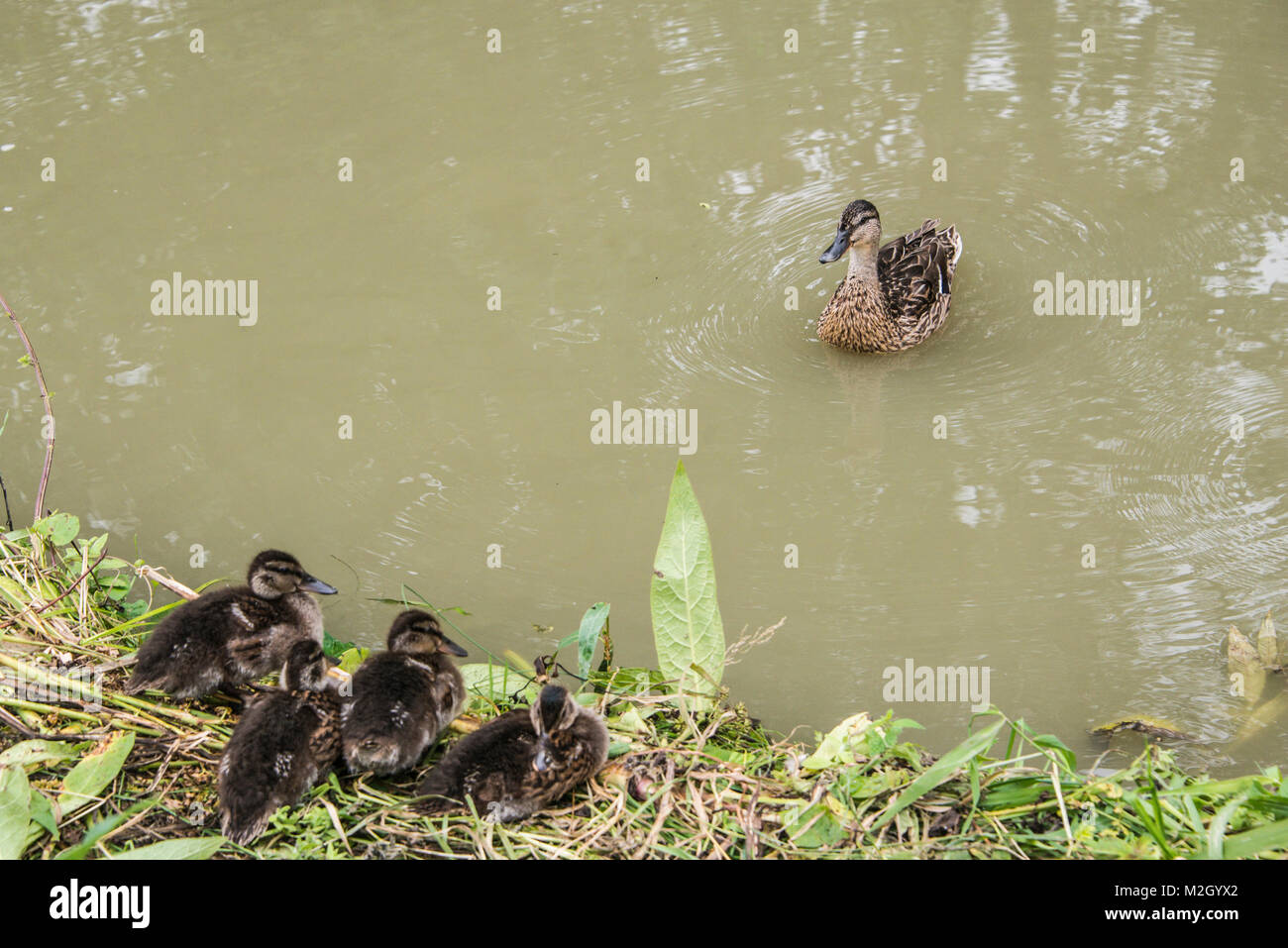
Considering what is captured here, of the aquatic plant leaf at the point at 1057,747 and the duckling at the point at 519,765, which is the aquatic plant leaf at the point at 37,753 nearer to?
the duckling at the point at 519,765

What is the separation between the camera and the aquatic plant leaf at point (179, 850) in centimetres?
319

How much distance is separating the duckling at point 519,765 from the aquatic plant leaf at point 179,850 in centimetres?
61

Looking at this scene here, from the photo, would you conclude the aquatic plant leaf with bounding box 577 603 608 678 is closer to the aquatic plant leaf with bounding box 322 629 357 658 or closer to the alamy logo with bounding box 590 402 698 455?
the aquatic plant leaf with bounding box 322 629 357 658

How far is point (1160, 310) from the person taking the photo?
6723mm

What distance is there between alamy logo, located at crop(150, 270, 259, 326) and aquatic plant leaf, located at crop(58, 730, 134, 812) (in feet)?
12.9

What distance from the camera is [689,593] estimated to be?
3988 millimetres

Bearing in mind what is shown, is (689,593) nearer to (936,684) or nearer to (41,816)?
(936,684)

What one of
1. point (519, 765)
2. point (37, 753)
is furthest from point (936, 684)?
point (37, 753)

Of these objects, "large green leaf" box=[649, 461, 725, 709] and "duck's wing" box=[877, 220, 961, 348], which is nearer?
"large green leaf" box=[649, 461, 725, 709]

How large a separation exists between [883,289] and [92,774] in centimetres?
530

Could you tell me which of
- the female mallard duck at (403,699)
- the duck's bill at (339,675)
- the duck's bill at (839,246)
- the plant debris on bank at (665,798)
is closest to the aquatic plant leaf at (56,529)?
the plant debris on bank at (665,798)

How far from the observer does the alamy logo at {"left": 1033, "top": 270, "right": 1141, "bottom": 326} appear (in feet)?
22.3

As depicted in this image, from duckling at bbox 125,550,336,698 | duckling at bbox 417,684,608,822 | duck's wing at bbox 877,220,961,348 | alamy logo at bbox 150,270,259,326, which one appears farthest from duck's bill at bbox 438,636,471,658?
duck's wing at bbox 877,220,961,348

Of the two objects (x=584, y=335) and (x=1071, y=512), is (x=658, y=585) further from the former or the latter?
(x=584, y=335)
